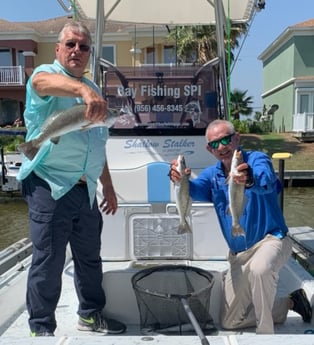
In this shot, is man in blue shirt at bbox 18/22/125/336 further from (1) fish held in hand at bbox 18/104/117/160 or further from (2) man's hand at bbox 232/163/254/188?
(2) man's hand at bbox 232/163/254/188

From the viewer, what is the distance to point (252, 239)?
310 centimetres

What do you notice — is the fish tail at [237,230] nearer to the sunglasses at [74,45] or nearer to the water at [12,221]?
the sunglasses at [74,45]

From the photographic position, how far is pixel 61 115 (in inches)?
93.4

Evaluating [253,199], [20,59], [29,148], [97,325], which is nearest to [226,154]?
[253,199]

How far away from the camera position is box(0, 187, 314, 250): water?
10.2 meters

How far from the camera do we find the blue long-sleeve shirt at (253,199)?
9.43 ft

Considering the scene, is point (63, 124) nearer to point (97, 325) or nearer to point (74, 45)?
point (74, 45)

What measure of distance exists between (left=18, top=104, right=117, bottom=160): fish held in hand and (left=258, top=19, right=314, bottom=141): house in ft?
72.3

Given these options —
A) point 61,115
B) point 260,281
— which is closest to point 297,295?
point 260,281

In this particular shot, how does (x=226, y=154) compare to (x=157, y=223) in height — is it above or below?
above

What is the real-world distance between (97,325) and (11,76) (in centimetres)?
2531

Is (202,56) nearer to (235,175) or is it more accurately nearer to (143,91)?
(143,91)

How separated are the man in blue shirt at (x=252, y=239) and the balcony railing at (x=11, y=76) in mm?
24858

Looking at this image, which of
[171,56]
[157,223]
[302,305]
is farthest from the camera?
[171,56]
